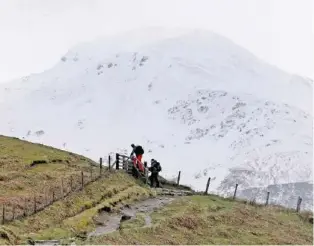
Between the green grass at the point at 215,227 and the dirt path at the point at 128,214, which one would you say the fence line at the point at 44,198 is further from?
the green grass at the point at 215,227

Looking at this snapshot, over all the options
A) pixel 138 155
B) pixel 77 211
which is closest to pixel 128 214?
pixel 77 211

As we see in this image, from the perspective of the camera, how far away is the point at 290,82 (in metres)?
199

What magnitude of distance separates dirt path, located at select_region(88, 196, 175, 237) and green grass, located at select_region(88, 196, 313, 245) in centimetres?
57

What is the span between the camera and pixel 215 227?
26797 mm

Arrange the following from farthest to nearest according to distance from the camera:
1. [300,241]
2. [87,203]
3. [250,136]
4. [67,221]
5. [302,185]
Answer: [250,136]
[302,185]
[87,203]
[300,241]
[67,221]

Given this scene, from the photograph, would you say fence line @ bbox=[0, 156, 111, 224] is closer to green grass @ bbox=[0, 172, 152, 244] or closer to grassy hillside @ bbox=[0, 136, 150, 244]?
grassy hillside @ bbox=[0, 136, 150, 244]

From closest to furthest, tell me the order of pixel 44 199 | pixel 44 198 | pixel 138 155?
pixel 44 199, pixel 44 198, pixel 138 155

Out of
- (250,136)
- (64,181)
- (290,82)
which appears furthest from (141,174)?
(290,82)

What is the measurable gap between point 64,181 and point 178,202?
6578mm

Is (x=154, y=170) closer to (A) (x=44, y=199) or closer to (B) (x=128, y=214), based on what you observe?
(B) (x=128, y=214)

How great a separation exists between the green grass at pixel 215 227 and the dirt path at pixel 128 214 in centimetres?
57

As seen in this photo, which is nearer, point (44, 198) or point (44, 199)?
point (44, 199)

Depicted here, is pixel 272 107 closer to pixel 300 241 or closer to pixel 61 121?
pixel 61 121

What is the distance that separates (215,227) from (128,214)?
4.34 metres
